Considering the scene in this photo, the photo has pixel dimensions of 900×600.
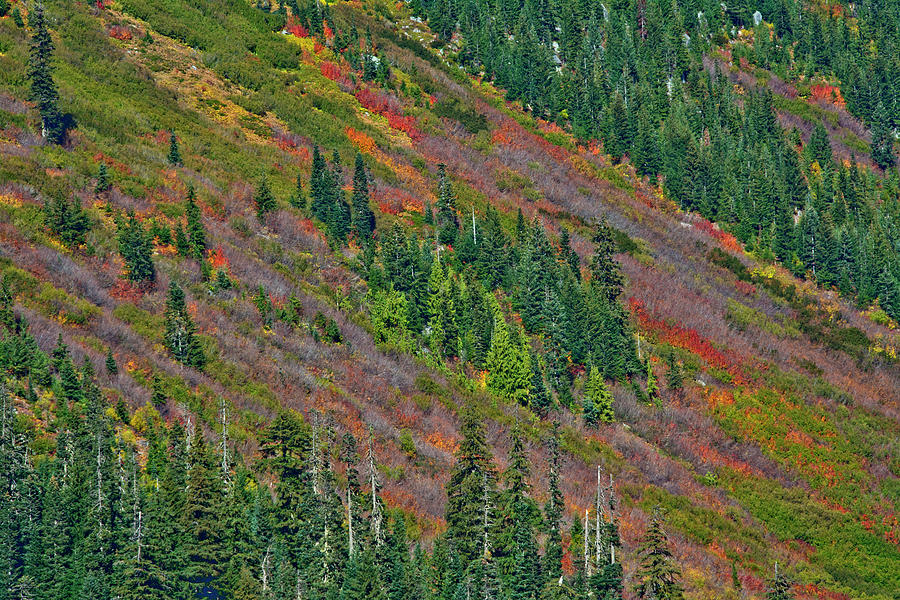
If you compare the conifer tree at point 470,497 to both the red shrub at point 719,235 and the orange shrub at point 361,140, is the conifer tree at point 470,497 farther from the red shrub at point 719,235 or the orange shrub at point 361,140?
the red shrub at point 719,235

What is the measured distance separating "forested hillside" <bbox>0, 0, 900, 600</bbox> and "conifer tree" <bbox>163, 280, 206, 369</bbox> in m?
0.33

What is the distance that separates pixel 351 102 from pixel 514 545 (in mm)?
65306

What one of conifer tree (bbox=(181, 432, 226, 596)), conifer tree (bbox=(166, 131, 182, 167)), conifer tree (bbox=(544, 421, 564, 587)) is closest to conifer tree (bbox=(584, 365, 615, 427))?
conifer tree (bbox=(544, 421, 564, 587))

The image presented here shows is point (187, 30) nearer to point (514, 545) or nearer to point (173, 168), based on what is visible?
point (173, 168)

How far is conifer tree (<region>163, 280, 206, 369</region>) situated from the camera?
5647cm

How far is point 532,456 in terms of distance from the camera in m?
61.1

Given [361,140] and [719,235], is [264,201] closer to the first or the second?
[361,140]

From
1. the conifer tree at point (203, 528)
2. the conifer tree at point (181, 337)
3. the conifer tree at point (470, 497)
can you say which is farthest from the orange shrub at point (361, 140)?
the conifer tree at point (203, 528)

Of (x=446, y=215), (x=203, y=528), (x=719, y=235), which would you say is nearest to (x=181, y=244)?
(x=446, y=215)

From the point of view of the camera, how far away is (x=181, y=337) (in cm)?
5666

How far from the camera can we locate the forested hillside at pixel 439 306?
1732 inches

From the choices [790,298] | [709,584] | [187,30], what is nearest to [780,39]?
[790,298]

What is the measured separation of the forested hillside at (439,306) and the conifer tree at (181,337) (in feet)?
1.07

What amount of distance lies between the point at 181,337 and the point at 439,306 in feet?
65.8
